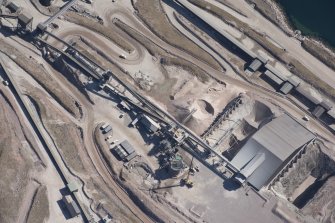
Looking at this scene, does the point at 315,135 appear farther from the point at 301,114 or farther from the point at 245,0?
the point at 245,0

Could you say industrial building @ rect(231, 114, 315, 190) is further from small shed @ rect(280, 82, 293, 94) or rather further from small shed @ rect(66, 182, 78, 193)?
small shed @ rect(66, 182, 78, 193)

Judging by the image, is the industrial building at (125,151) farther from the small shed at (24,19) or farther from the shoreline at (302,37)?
the shoreline at (302,37)

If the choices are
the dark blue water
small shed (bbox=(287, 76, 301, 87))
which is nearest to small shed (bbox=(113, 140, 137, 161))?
small shed (bbox=(287, 76, 301, 87))

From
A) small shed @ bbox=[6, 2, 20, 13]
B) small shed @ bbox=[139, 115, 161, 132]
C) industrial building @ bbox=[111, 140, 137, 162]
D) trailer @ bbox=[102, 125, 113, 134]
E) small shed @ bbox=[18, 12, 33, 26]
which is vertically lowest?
industrial building @ bbox=[111, 140, 137, 162]

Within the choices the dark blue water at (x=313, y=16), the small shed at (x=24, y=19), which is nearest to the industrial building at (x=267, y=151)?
the dark blue water at (x=313, y=16)

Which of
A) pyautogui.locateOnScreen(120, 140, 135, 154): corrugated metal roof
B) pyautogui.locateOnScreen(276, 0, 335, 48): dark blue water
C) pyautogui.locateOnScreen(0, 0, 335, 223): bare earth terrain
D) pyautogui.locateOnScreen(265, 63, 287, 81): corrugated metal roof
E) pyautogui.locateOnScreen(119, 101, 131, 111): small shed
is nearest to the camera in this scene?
pyautogui.locateOnScreen(0, 0, 335, 223): bare earth terrain

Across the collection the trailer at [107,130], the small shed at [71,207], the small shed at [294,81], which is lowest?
the small shed at [71,207]

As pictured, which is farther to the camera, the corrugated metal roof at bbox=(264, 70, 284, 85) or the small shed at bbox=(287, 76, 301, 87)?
the corrugated metal roof at bbox=(264, 70, 284, 85)
